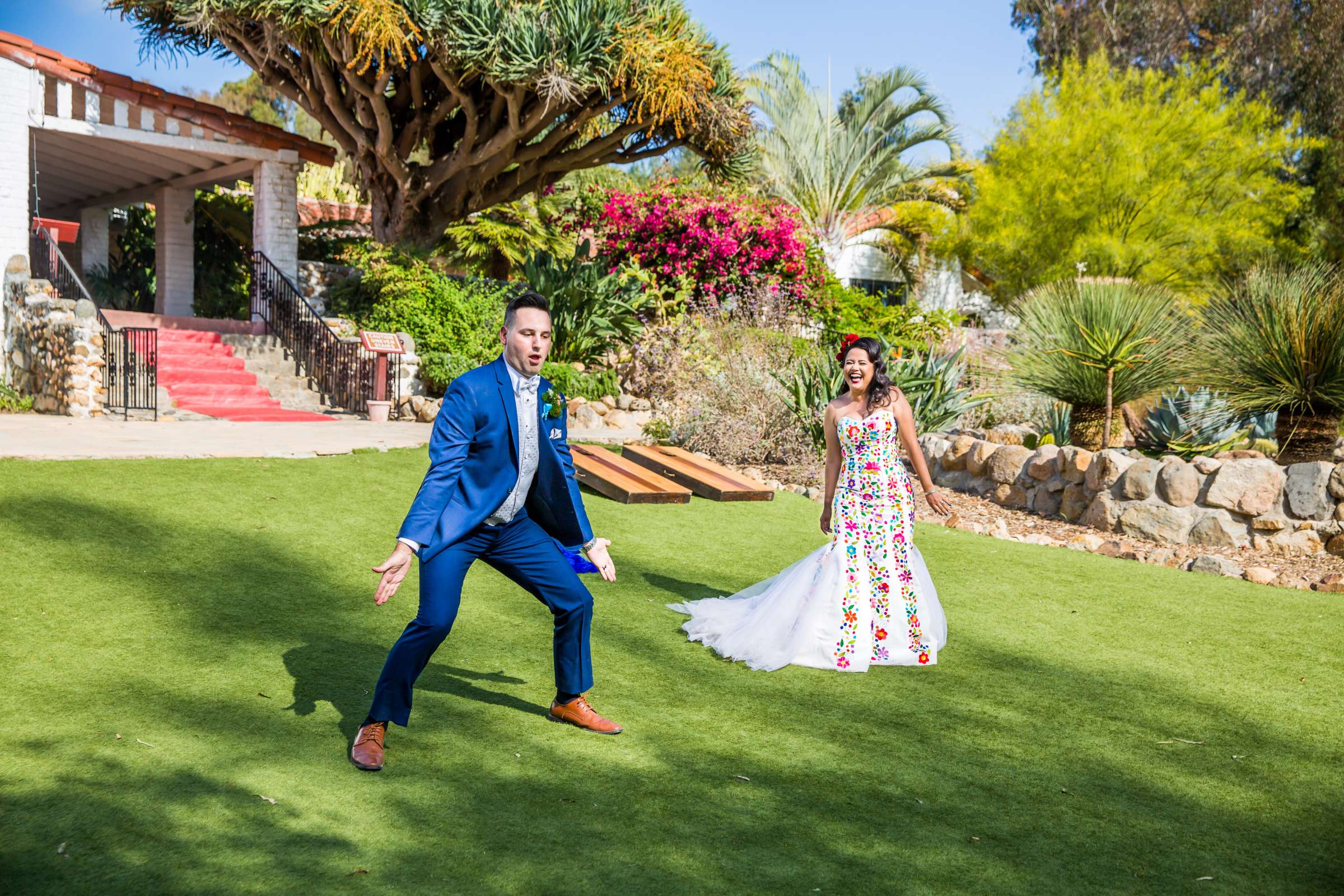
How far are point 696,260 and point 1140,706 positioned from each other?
553 inches

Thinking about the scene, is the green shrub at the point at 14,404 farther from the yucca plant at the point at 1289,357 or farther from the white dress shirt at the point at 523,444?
the yucca plant at the point at 1289,357

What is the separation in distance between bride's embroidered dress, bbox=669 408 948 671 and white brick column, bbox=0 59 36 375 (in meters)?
12.9

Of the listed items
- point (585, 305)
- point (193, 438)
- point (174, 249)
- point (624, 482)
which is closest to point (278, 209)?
point (174, 249)

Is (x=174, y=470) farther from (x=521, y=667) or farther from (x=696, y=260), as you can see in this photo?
(x=696, y=260)

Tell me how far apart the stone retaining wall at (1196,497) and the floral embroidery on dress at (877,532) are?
4327 mm

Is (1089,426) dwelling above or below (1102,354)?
below

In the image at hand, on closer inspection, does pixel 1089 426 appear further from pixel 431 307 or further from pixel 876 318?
pixel 431 307

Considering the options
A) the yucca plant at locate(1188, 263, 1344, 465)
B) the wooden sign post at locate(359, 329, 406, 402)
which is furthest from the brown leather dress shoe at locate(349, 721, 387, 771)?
the wooden sign post at locate(359, 329, 406, 402)

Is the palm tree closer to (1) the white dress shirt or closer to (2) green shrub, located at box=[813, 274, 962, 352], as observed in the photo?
(2) green shrub, located at box=[813, 274, 962, 352]

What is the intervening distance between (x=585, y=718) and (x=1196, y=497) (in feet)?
21.2

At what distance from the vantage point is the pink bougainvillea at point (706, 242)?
58.7 feet

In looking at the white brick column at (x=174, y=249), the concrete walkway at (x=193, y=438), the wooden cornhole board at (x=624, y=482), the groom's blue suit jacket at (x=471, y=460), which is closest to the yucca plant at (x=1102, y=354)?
the wooden cornhole board at (x=624, y=482)

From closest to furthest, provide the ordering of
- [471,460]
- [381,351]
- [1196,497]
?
[471,460] → [1196,497] → [381,351]

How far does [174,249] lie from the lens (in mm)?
19734
